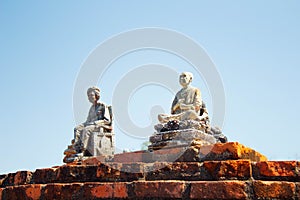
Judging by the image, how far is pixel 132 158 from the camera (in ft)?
13.3

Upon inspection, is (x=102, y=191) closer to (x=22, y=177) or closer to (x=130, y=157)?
(x=130, y=157)

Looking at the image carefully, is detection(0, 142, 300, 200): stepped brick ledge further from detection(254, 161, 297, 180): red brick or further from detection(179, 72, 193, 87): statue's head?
detection(179, 72, 193, 87): statue's head

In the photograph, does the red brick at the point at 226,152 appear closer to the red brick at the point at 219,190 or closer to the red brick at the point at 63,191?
the red brick at the point at 219,190

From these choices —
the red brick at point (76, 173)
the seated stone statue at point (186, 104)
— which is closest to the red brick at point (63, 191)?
the red brick at point (76, 173)

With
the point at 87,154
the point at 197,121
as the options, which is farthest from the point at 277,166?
the point at 87,154

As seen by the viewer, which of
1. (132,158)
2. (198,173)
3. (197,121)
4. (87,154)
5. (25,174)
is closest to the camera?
(198,173)

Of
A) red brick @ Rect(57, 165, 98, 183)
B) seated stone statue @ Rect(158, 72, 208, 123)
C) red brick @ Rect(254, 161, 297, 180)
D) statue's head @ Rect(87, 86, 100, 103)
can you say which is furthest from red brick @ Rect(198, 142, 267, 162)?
statue's head @ Rect(87, 86, 100, 103)

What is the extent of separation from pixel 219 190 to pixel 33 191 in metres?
2.10

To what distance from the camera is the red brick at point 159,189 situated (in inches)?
128

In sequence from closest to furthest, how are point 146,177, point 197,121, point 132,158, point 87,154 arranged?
point 146,177, point 132,158, point 197,121, point 87,154

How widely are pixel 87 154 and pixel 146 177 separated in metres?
4.96

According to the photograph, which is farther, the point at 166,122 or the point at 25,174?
the point at 166,122

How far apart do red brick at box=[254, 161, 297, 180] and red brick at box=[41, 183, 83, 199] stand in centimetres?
173

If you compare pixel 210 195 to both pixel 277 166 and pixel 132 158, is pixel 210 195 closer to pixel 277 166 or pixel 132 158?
pixel 277 166
